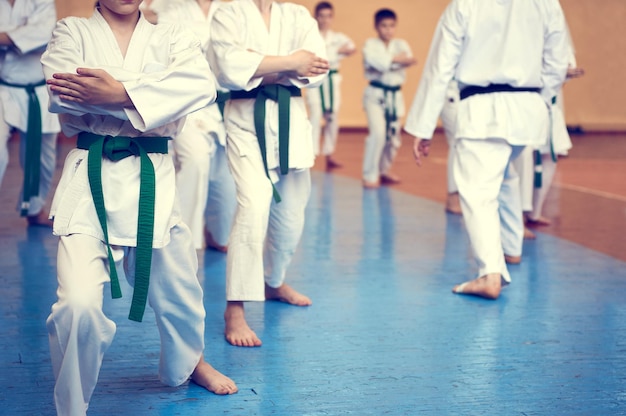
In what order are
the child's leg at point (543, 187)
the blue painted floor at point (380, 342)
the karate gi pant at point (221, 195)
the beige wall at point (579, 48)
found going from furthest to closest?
the beige wall at point (579, 48)
the child's leg at point (543, 187)
the karate gi pant at point (221, 195)
the blue painted floor at point (380, 342)

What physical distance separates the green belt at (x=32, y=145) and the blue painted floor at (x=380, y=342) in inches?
10.8

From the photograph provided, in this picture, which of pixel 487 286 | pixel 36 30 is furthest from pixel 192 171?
pixel 487 286

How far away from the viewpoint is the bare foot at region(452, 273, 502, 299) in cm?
402

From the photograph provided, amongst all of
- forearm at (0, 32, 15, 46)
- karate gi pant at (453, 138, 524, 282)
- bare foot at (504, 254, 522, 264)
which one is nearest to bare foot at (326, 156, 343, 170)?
bare foot at (504, 254, 522, 264)

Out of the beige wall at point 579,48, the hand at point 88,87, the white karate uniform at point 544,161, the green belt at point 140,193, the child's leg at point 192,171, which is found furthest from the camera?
the beige wall at point 579,48

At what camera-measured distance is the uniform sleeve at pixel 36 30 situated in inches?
194

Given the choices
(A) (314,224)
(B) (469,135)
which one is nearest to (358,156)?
(A) (314,224)

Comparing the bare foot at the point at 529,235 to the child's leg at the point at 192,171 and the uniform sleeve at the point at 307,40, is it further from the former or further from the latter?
the uniform sleeve at the point at 307,40

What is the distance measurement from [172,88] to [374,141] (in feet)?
18.8

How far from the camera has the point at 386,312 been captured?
3756 mm

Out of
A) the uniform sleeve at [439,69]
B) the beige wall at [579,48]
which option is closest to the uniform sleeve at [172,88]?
the uniform sleeve at [439,69]

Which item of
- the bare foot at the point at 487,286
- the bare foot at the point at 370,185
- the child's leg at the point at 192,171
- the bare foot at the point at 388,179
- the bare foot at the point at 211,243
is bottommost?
the bare foot at the point at 388,179

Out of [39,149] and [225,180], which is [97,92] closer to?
[225,180]

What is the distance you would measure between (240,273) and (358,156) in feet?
24.9
